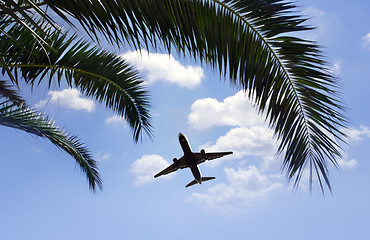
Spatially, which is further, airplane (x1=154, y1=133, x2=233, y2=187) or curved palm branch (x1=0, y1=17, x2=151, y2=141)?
airplane (x1=154, y1=133, x2=233, y2=187)

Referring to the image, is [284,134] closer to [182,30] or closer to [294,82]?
[294,82]

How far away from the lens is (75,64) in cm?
485

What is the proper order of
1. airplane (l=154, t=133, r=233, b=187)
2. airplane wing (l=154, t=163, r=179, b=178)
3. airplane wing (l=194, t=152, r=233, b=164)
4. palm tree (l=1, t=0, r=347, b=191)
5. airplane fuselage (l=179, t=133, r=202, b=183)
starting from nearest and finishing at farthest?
palm tree (l=1, t=0, r=347, b=191), airplane wing (l=194, t=152, r=233, b=164), airplane (l=154, t=133, r=233, b=187), airplane fuselage (l=179, t=133, r=202, b=183), airplane wing (l=154, t=163, r=179, b=178)

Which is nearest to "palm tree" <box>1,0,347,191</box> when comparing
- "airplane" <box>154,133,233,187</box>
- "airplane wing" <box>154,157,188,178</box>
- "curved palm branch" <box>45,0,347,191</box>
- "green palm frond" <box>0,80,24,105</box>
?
"curved palm branch" <box>45,0,347,191</box>

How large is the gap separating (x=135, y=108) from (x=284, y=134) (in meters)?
4.81

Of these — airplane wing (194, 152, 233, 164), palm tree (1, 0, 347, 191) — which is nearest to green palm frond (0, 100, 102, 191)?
palm tree (1, 0, 347, 191)

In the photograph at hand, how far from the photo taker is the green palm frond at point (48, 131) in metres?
5.79

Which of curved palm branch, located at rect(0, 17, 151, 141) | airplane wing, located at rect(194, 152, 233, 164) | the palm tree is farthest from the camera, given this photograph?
airplane wing, located at rect(194, 152, 233, 164)

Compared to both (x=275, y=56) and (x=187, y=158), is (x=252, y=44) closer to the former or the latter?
(x=275, y=56)

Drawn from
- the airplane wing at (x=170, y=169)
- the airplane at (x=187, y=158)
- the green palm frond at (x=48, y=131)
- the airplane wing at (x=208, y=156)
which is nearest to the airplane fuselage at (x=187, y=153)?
the airplane at (x=187, y=158)

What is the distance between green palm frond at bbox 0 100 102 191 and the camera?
5.79m

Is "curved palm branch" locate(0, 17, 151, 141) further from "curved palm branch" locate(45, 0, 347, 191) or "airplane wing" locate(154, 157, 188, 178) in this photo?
"airplane wing" locate(154, 157, 188, 178)

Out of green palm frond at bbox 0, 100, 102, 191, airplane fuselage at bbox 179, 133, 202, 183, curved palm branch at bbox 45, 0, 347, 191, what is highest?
airplane fuselage at bbox 179, 133, 202, 183

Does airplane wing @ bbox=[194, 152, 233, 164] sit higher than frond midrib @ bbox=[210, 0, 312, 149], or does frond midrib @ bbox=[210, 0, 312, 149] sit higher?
airplane wing @ bbox=[194, 152, 233, 164]
